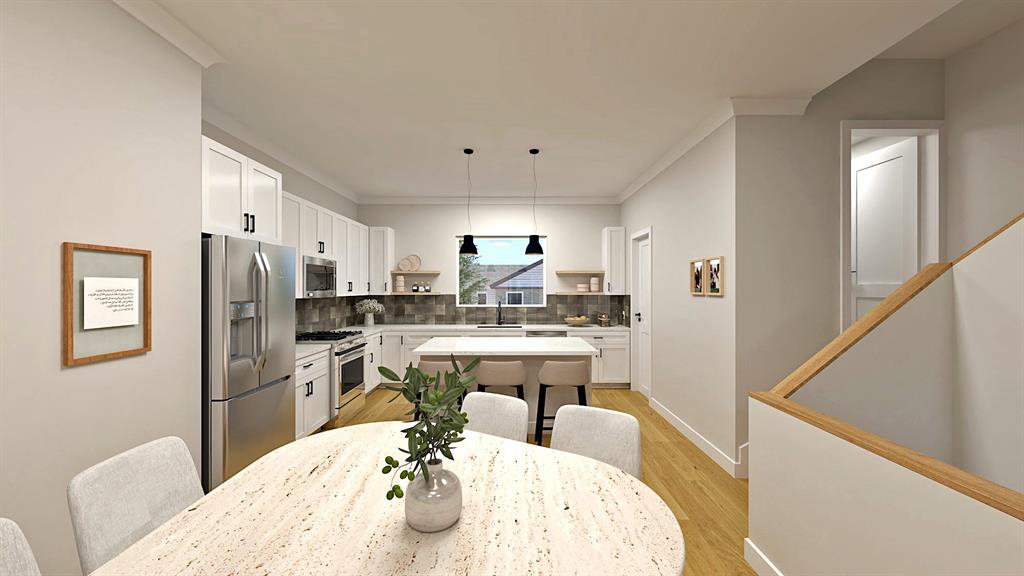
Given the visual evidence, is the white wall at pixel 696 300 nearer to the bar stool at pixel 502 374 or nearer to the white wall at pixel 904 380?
the white wall at pixel 904 380

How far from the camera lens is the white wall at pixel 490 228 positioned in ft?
22.7

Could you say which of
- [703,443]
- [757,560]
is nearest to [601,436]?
[757,560]

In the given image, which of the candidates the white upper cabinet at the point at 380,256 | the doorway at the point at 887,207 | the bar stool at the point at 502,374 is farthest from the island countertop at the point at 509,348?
the white upper cabinet at the point at 380,256

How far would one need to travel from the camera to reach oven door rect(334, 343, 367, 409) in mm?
4441

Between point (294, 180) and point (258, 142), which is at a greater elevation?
point (258, 142)

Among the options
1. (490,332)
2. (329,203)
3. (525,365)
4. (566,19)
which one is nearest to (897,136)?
(566,19)

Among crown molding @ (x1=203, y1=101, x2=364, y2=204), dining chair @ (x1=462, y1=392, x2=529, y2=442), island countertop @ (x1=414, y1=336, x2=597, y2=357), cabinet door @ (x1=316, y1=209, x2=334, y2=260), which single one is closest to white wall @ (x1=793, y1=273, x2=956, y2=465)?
dining chair @ (x1=462, y1=392, x2=529, y2=442)

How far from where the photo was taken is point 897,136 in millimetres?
3533

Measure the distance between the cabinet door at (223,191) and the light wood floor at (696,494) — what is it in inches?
98.9

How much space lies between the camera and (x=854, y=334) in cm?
234

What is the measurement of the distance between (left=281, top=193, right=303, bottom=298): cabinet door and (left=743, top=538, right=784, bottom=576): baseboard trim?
12.5 ft

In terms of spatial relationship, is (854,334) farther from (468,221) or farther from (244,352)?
(468,221)

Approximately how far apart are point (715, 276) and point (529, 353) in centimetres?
161

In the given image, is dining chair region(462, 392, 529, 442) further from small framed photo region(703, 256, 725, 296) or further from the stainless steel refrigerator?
small framed photo region(703, 256, 725, 296)
